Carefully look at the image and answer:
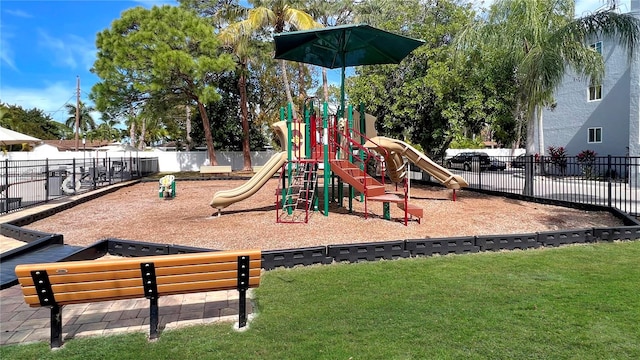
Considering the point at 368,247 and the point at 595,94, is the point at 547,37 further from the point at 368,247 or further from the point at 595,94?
the point at 595,94

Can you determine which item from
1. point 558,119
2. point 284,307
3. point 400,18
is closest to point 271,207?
point 284,307

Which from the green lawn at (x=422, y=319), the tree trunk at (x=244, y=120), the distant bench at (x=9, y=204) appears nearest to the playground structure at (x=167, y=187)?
the distant bench at (x=9, y=204)

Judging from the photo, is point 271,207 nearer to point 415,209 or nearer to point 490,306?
point 415,209

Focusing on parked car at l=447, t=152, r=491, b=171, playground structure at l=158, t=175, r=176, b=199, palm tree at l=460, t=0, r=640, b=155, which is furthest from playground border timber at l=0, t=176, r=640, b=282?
parked car at l=447, t=152, r=491, b=171

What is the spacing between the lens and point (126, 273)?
11.9ft

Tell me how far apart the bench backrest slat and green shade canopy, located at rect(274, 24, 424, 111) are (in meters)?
7.45

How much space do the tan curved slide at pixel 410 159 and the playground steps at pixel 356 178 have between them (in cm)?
203

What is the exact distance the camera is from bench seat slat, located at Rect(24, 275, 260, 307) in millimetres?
3510

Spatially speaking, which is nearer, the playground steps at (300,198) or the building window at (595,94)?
the playground steps at (300,198)

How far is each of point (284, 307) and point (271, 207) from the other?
24.2ft

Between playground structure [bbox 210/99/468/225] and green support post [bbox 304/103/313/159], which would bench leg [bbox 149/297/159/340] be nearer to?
playground structure [bbox 210/99/468/225]

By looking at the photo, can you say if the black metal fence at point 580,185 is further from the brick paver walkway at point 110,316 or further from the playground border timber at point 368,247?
the brick paver walkway at point 110,316

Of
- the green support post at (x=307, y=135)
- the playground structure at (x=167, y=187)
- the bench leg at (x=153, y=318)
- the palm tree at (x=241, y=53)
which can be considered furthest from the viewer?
the palm tree at (x=241, y=53)

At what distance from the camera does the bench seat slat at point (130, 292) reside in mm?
3510
